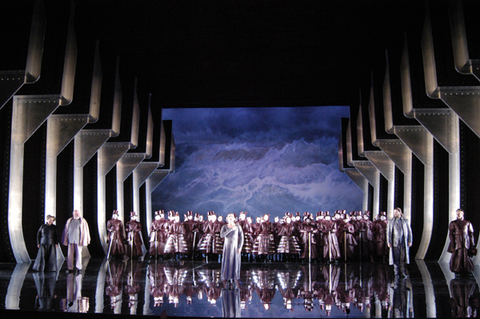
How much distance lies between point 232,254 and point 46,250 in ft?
18.9

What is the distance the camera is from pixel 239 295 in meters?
8.72

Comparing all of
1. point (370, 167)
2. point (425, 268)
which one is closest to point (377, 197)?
point (370, 167)

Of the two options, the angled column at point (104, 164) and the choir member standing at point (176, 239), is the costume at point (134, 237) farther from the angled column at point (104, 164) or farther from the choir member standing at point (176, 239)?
the angled column at point (104, 164)

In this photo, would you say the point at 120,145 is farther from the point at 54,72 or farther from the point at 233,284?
the point at 233,284

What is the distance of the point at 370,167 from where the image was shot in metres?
25.4

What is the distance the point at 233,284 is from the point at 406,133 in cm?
981

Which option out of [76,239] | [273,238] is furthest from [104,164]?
[273,238]

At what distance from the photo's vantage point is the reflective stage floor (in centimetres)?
698

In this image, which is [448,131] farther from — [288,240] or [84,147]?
[84,147]

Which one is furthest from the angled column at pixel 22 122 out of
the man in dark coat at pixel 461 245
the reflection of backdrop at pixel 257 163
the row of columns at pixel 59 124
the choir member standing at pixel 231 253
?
the reflection of backdrop at pixel 257 163

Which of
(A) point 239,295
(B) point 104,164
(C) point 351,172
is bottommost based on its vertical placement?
(A) point 239,295

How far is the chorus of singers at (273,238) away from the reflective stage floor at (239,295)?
4.89 metres

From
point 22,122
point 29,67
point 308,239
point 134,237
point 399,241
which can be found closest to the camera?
point 29,67

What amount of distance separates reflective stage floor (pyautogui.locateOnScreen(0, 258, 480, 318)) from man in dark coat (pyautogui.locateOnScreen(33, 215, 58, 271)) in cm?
34
